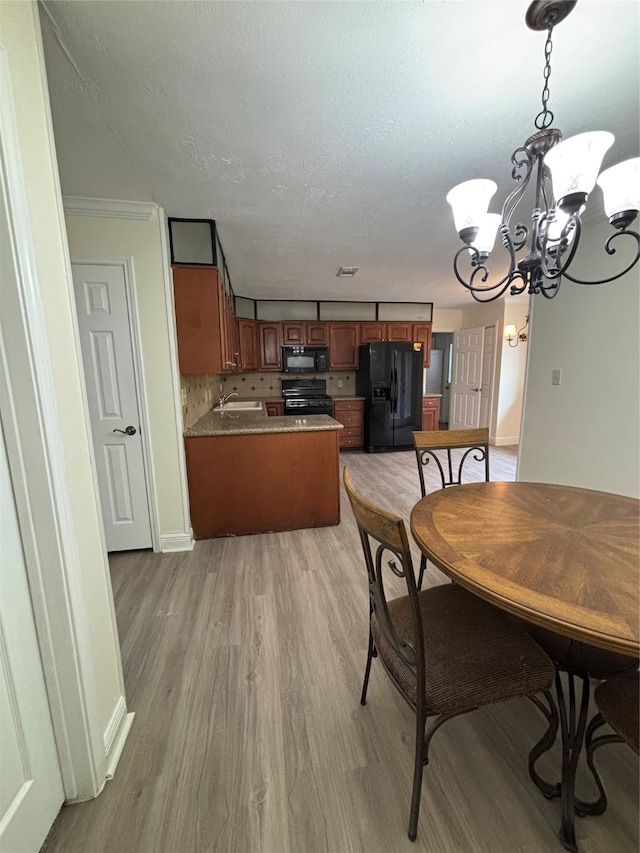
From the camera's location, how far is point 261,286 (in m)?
4.54

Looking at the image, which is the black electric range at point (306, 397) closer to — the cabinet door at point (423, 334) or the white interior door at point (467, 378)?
the cabinet door at point (423, 334)

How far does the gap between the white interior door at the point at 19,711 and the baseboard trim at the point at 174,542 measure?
62.3 inches

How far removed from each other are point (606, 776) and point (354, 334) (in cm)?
530

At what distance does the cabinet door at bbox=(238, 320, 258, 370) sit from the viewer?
16.4 ft

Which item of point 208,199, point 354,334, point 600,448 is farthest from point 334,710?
point 354,334

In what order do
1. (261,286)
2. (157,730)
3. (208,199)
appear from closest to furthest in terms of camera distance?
(157,730)
(208,199)
(261,286)

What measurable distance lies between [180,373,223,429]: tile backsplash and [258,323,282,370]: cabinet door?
1097 mm

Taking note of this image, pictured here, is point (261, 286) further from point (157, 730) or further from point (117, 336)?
point (157, 730)

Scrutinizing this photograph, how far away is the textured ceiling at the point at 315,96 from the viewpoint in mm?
1051

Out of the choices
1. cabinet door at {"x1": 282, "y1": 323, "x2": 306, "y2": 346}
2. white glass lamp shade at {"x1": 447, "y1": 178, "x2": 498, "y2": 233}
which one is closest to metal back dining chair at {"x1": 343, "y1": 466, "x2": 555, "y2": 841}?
white glass lamp shade at {"x1": 447, "y1": 178, "x2": 498, "y2": 233}

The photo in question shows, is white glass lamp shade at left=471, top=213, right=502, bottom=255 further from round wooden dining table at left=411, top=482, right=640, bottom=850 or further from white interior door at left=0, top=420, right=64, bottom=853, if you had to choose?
white interior door at left=0, top=420, right=64, bottom=853

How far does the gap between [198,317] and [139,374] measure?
60 centimetres

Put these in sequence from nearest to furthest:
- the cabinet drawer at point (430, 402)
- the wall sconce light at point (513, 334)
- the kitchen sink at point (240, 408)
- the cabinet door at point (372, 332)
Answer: the kitchen sink at point (240, 408) → the wall sconce light at point (513, 334) → the cabinet door at point (372, 332) → the cabinet drawer at point (430, 402)

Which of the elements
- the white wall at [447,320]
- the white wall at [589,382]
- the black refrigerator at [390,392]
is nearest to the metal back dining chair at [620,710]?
the white wall at [589,382]
